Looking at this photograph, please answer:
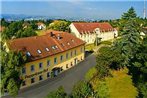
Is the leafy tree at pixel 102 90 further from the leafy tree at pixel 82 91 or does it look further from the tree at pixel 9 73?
the tree at pixel 9 73

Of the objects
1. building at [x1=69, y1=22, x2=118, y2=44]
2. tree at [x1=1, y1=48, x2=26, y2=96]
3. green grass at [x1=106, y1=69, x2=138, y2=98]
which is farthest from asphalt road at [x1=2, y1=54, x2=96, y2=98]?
building at [x1=69, y1=22, x2=118, y2=44]

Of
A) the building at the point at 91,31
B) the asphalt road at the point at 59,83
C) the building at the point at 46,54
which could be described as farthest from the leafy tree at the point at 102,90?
the building at the point at 91,31

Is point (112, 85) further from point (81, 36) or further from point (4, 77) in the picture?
point (81, 36)

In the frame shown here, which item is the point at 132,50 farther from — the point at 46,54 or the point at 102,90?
the point at 102,90

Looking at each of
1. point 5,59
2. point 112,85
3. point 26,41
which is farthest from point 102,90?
point 26,41

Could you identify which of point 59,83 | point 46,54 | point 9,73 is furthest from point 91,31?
point 9,73

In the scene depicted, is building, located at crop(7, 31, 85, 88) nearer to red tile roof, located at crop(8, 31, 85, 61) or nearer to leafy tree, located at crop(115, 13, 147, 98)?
red tile roof, located at crop(8, 31, 85, 61)

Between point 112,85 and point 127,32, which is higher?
point 127,32
